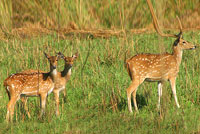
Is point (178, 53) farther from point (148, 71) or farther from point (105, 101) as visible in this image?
point (105, 101)

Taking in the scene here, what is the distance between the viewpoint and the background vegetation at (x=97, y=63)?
6555mm

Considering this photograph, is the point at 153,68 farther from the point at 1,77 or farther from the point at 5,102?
the point at 1,77

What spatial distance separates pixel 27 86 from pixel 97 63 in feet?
8.51

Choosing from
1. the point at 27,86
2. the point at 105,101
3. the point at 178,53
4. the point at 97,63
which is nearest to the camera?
the point at 27,86

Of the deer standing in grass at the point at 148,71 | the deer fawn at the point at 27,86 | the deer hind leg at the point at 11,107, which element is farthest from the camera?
the deer standing in grass at the point at 148,71

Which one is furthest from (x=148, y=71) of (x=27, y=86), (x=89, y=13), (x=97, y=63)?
(x=89, y=13)

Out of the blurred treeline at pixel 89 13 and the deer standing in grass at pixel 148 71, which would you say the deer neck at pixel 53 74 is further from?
the blurred treeline at pixel 89 13

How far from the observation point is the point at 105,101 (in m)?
7.47

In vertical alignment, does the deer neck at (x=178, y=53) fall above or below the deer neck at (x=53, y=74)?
above

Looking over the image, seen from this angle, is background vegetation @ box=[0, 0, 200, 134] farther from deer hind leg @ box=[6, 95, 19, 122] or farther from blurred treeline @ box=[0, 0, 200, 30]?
deer hind leg @ box=[6, 95, 19, 122]

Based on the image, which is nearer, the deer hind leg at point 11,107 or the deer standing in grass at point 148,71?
the deer hind leg at point 11,107

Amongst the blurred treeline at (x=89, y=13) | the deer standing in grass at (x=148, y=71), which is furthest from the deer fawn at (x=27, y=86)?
the blurred treeline at (x=89, y=13)

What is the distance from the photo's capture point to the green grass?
6434 mm

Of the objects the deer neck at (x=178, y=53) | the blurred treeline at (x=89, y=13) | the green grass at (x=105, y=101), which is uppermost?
the blurred treeline at (x=89, y=13)
